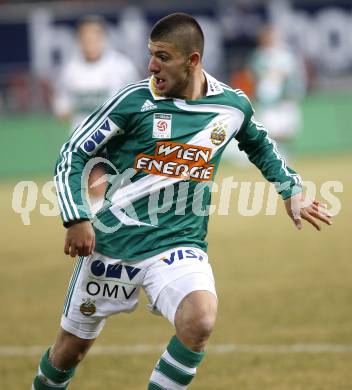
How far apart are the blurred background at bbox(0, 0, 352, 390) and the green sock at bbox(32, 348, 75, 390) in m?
1.01

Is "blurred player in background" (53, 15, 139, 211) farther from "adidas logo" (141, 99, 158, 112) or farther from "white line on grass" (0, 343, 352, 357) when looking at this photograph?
"adidas logo" (141, 99, 158, 112)

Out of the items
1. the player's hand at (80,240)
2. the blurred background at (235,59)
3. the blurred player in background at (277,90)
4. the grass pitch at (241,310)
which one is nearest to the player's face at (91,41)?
the grass pitch at (241,310)

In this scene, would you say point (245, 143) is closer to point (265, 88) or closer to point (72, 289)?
point (72, 289)

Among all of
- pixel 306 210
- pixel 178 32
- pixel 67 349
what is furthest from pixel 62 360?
Result: pixel 178 32

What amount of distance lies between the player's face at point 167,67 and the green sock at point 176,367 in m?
1.31

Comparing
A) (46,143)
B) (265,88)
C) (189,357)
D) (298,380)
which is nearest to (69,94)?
(46,143)

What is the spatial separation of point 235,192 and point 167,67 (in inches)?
513

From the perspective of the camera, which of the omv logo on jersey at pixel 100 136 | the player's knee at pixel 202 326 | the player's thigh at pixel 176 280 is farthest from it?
the omv logo on jersey at pixel 100 136

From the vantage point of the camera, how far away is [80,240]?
5.31 metres

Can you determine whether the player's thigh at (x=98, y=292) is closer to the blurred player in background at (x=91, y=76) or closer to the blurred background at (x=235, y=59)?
the blurred player in background at (x=91, y=76)

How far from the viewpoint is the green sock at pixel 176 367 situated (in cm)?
525

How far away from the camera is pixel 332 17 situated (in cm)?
2398

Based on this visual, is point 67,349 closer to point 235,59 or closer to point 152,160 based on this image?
point 152,160

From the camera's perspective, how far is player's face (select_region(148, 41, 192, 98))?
555cm
